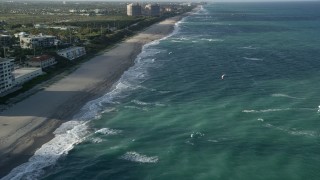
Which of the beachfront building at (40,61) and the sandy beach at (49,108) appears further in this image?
the beachfront building at (40,61)

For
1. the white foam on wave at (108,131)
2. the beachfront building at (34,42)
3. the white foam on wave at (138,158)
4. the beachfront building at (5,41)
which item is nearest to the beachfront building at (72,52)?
the beachfront building at (34,42)

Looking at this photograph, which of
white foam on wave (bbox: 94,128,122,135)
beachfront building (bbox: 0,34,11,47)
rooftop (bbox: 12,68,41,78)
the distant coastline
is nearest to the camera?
the distant coastline

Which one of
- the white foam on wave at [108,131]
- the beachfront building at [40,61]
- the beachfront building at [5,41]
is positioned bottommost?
the white foam on wave at [108,131]

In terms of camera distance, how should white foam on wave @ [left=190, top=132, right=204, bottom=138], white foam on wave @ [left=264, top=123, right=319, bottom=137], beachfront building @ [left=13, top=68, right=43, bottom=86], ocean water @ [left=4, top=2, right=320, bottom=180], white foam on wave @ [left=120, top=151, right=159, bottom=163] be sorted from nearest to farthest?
ocean water @ [left=4, top=2, right=320, bottom=180] → white foam on wave @ [left=120, top=151, right=159, bottom=163] → white foam on wave @ [left=264, top=123, right=319, bottom=137] → white foam on wave @ [left=190, top=132, right=204, bottom=138] → beachfront building @ [left=13, top=68, right=43, bottom=86]

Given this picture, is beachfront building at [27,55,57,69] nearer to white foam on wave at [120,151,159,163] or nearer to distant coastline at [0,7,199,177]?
distant coastline at [0,7,199,177]

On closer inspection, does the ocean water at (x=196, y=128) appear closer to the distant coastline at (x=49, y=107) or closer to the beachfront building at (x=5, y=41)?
the distant coastline at (x=49, y=107)

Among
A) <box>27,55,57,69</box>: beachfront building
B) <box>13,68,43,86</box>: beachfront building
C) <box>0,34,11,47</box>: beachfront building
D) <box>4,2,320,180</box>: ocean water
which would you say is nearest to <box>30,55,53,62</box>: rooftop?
<box>27,55,57,69</box>: beachfront building
